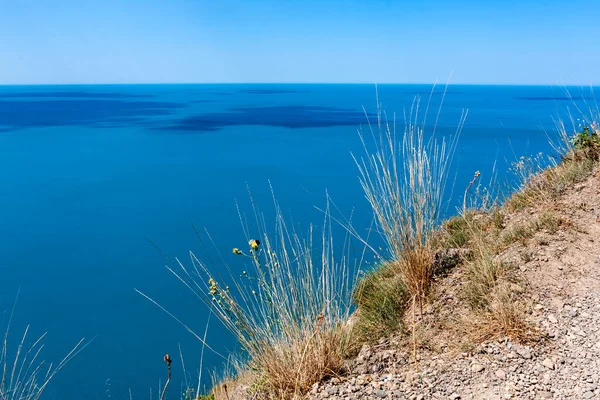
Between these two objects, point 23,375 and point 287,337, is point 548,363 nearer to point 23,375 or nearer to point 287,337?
point 287,337

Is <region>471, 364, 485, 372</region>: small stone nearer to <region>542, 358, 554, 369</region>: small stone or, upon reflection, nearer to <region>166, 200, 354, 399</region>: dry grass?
<region>542, 358, 554, 369</region>: small stone

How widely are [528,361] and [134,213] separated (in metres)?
12.8

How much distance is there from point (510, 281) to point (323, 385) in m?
1.25

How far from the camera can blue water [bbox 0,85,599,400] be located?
7473 millimetres

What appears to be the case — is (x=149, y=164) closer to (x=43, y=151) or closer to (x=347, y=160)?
(x=43, y=151)

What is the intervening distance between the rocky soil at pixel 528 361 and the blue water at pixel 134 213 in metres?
1.26

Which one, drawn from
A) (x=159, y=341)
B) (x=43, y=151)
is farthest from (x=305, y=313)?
(x=43, y=151)

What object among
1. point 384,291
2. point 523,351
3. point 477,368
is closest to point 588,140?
point 384,291

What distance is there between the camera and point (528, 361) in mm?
2092

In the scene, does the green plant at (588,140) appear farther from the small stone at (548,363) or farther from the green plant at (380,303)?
the small stone at (548,363)

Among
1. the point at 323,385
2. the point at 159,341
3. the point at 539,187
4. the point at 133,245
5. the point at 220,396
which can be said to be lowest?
the point at 159,341

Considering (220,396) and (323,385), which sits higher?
(323,385)

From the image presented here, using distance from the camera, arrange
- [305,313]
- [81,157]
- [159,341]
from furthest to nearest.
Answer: [81,157]
[159,341]
[305,313]

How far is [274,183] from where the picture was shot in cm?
1684
